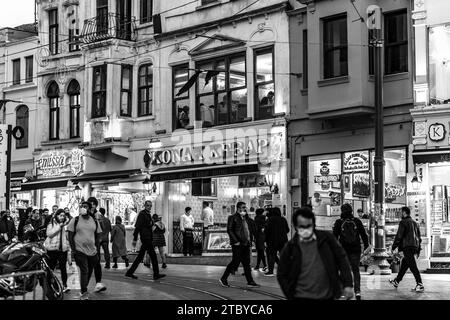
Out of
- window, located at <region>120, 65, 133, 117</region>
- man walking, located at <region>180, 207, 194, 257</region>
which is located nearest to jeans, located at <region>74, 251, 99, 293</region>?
man walking, located at <region>180, 207, 194, 257</region>

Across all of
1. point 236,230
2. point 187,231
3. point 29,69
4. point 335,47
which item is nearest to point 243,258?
point 236,230

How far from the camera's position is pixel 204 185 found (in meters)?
35.4

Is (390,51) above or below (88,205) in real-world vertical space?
above

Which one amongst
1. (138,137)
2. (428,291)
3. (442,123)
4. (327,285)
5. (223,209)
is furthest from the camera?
(138,137)

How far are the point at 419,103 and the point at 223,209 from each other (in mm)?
9627

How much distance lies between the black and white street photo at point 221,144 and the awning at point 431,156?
0.20 ft

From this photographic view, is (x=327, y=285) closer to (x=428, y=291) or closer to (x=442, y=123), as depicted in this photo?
(x=428, y=291)

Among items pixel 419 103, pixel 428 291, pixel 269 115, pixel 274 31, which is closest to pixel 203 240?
pixel 269 115

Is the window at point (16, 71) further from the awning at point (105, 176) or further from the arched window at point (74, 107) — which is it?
the awning at point (105, 176)

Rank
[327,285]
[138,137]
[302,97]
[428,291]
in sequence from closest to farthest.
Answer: [327,285] → [428,291] → [302,97] → [138,137]

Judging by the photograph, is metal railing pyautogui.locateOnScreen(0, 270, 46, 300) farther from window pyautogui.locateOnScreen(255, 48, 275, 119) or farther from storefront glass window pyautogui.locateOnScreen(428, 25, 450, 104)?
window pyautogui.locateOnScreen(255, 48, 275, 119)

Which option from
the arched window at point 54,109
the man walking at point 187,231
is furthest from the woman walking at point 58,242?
the arched window at point 54,109

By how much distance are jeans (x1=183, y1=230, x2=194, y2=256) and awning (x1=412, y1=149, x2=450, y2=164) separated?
33.6 ft

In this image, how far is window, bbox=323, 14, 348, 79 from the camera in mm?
30109
